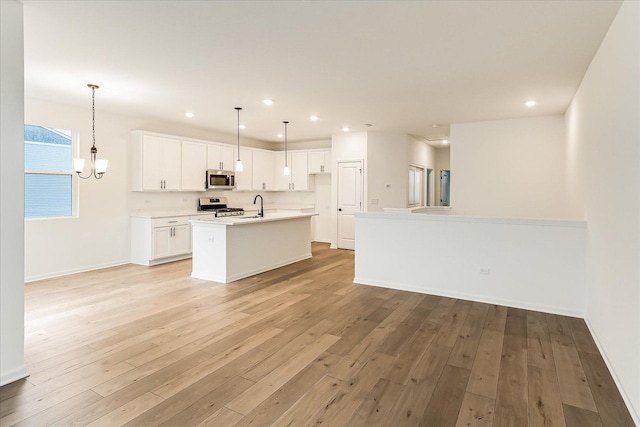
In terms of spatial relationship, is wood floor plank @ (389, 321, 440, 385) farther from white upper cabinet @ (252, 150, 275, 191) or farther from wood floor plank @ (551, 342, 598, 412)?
white upper cabinet @ (252, 150, 275, 191)

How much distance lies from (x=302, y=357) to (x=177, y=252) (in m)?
4.59

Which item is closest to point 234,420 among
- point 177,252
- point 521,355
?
point 521,355

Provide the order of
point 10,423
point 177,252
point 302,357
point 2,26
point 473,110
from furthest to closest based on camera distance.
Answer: point 177,252 < point 473,110 < point 302,357 < point 2,26 < point 10,423

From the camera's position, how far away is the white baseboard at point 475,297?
3.87 m

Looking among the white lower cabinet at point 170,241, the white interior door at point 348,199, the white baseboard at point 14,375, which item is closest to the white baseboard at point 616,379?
the white baseboard at point 14,375

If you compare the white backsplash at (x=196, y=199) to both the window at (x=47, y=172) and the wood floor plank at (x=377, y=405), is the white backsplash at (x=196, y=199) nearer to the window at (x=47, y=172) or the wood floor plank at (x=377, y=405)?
the window at (x=47, y=172)

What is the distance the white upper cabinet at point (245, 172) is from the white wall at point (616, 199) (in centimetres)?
662

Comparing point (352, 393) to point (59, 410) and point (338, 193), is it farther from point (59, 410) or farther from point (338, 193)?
point (338, 193)

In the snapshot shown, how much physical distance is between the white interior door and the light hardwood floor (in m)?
3.75

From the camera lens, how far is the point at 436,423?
2.04 metres

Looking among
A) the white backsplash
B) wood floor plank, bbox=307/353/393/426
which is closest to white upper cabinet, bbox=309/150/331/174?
the white backsplash

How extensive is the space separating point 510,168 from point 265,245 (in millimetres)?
4558

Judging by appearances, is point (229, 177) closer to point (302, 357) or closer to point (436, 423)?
point (302, 357)

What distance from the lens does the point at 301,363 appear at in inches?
108
